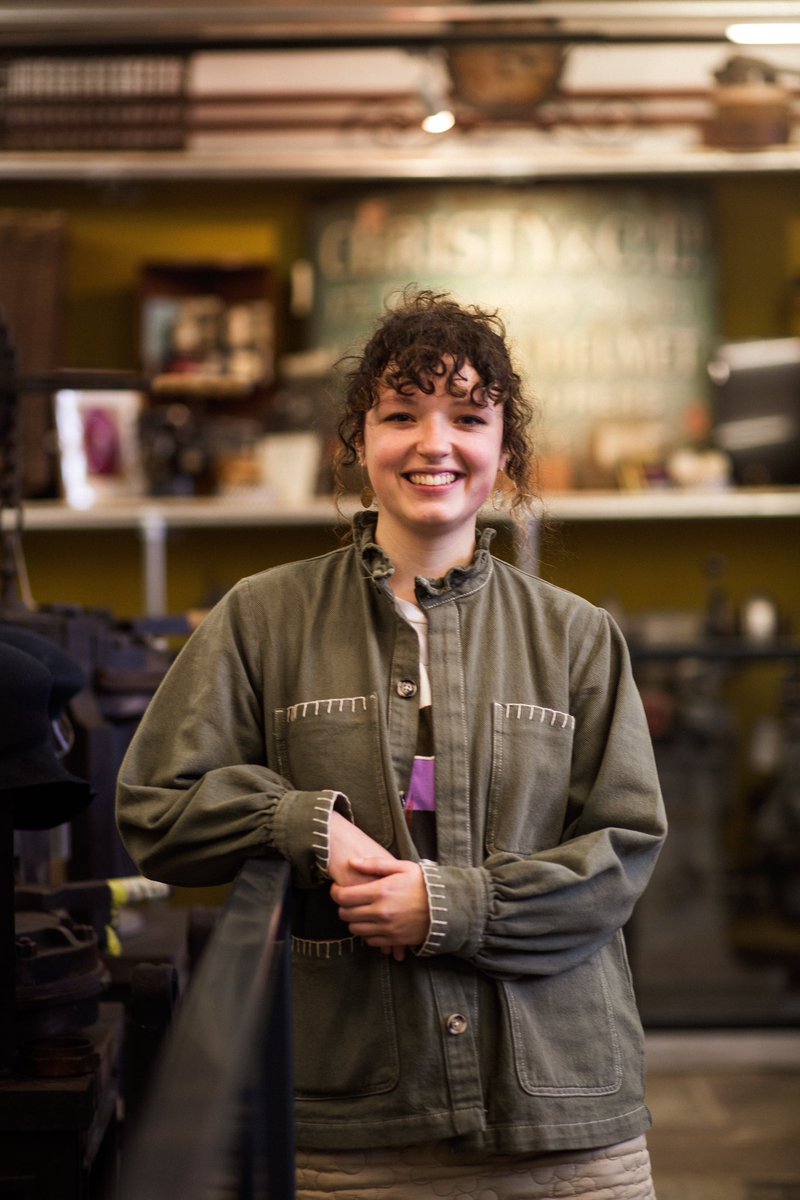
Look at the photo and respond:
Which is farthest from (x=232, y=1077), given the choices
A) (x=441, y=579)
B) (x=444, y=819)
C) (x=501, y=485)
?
(x=501, y=485)

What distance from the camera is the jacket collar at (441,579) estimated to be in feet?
5.02

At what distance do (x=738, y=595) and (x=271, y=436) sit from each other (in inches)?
64.0

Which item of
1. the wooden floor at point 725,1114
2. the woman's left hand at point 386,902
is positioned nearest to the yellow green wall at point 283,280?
the wooden floor at point 725,1114

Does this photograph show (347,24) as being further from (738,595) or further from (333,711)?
(333,711)

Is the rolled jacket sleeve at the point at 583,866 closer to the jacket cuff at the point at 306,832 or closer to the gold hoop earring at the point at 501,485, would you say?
the jacket cuff at the point at 306,832

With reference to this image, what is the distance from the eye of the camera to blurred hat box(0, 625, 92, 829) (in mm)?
1604

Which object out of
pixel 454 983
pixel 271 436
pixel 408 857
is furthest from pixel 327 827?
pixel 271 436

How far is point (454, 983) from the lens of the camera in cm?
143

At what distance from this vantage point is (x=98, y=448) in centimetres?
464

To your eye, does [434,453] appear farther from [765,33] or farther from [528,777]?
[765,33]

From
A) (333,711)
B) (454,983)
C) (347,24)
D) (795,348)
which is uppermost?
(347,24)

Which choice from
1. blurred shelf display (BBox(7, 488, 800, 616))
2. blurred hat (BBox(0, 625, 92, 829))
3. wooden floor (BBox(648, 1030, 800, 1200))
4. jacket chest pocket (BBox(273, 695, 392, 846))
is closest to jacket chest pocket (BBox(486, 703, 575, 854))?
jacket chest pocket (BBox(273, 695, 392, 846))

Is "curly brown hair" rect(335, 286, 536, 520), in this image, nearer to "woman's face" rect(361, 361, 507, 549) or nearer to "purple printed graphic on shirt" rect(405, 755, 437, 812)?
"woman's face" rect(361, 361, 507, 549)

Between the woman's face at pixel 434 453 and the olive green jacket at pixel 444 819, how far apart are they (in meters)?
0.06
